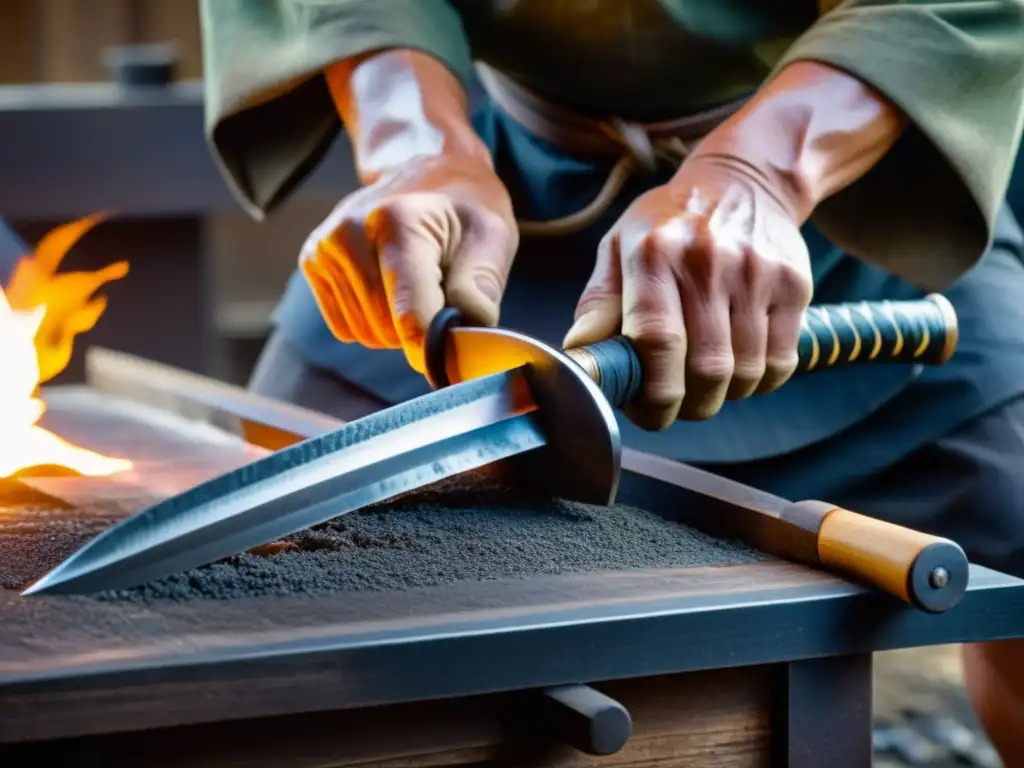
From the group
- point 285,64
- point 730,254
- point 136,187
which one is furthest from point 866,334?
point 136,187

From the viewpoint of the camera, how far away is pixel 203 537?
65 cm

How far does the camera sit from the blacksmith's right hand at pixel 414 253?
3.03ft

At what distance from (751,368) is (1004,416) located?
27cm

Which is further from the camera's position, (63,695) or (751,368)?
(751,368)

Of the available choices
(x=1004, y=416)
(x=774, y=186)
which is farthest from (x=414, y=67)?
(x=1004, y=416)

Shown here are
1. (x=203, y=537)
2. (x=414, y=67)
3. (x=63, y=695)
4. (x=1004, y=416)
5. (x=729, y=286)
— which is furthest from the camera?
(x=414, y=67)

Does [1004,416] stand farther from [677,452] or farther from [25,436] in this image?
→ [25,436]

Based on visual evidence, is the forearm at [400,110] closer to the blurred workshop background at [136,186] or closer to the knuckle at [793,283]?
the knuckle at [793,283]

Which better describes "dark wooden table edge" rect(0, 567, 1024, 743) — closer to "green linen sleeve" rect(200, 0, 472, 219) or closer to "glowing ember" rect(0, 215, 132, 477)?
"glowing ember" rect(0, 215, 132, 477)

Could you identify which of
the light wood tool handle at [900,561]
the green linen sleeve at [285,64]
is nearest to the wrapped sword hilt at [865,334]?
the light wood tool handle at [900,561]

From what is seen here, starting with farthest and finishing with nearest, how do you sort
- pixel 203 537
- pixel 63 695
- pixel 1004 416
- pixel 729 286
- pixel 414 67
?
pixel 414 67 < pixel 1004 416 < pixel 729 286 < pixel 203 537 < pixel 63 695

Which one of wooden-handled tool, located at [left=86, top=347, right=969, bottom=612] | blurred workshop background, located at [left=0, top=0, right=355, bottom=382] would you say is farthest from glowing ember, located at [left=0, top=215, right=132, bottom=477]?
blurred workshop background, located at [left=0, top=0, right=355, bottom=382]

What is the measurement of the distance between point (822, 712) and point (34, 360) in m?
0.70

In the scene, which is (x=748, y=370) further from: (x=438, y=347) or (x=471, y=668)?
(x=471, y=668)
